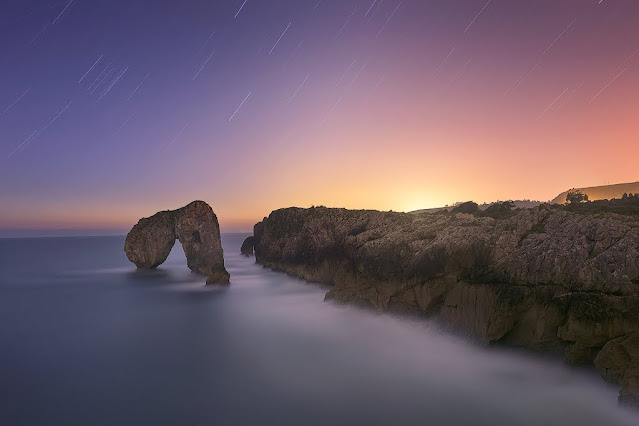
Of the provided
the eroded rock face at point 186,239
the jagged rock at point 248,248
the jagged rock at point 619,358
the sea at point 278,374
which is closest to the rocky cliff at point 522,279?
the jagged rock at point 619,358

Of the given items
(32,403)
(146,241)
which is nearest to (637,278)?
(32,403)

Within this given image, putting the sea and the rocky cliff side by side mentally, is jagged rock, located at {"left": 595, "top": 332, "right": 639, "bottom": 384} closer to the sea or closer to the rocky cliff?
the rocky cliff

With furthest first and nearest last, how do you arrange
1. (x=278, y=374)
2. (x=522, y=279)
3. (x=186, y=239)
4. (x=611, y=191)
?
(x=611, y=191) → (x=186, y=239) → (x=522, y=279) → (x=278, y=374)

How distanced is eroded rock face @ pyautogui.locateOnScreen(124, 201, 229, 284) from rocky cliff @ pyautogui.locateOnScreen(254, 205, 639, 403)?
74.3ft

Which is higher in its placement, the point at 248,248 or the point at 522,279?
the point at 248,248

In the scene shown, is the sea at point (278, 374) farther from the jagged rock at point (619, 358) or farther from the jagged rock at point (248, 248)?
the jagged rock at point (248, 248)

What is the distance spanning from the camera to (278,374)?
1631 centimetres

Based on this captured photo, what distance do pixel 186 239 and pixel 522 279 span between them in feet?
132

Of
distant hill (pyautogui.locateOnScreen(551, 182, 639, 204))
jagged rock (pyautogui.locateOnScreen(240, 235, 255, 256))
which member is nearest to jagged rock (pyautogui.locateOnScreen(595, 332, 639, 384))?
jagged rock (pyautogui.locateOnScreen(240, 235, 255, 256))

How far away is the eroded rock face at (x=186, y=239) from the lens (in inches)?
1805

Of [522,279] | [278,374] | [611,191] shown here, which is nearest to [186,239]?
[278,374]

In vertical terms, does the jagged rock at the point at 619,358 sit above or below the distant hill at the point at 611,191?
below

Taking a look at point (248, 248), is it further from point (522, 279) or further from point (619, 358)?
point (619, 358)

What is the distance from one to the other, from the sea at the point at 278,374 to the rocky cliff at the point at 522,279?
1.10 metres
